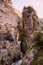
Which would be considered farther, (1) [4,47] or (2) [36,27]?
(2) [36,27]

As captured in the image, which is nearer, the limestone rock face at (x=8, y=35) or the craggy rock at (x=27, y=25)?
the limestone rock face at (x=8, y=35)

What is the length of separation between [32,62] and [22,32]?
3631 centimetres

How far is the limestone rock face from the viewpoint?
44.7 metres

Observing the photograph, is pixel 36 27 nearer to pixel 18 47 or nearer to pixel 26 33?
pixel 26 33

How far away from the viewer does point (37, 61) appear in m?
16.7

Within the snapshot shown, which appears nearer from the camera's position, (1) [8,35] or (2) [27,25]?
(1) [8,35]

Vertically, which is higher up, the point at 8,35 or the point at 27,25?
the point at 27,25

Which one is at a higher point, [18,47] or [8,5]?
[8,5]

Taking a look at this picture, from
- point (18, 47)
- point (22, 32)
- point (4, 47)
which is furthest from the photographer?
point (22, 32)

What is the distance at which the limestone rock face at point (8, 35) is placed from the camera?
44656 mm

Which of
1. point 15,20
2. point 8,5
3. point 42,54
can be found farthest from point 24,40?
point 42,54

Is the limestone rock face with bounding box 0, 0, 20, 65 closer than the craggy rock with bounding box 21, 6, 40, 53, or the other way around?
the limestone rock face with bounding box 0, 0, 20, 65

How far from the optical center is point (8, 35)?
47.0m

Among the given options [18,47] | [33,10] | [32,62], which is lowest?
[18,47]
